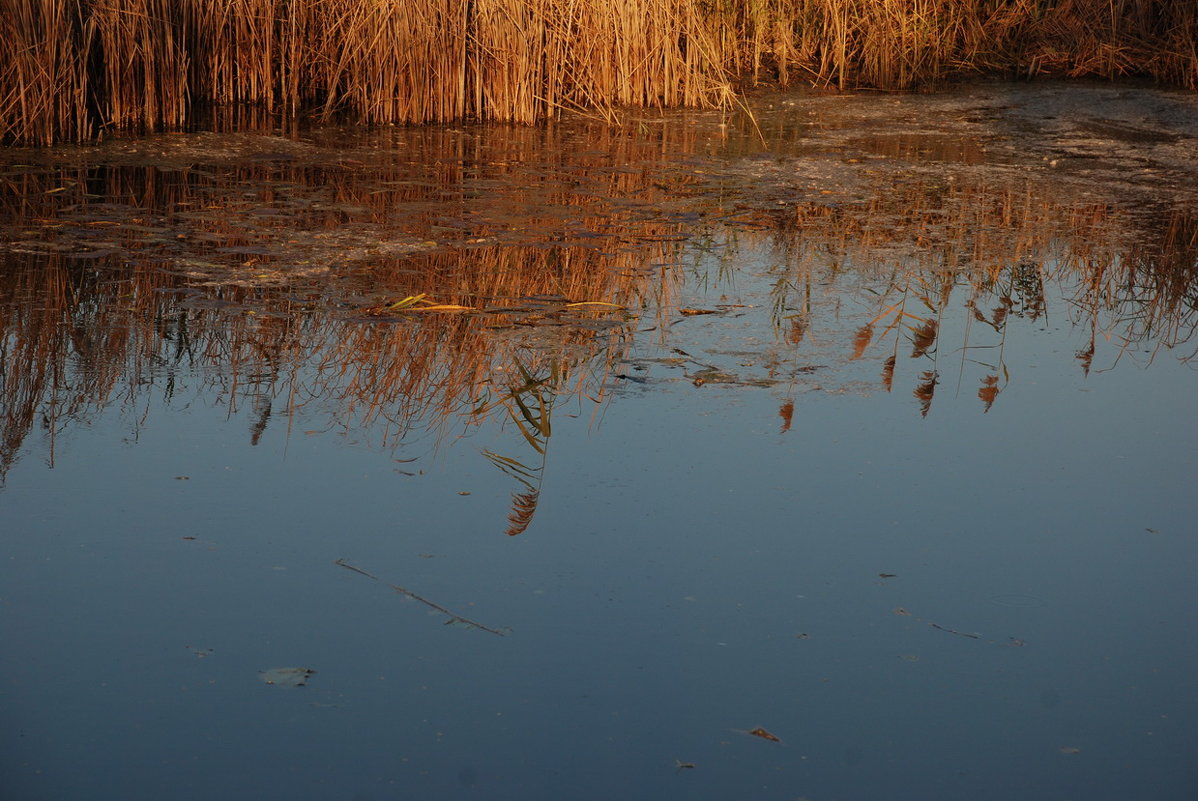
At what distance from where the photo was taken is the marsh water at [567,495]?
230 cm

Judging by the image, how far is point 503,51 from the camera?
8.16 metres

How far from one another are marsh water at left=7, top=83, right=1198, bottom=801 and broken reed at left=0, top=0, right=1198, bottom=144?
2.59 feet

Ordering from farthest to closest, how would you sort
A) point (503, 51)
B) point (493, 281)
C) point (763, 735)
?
point (503, 51) → point (493, 281) → point (763, 735)

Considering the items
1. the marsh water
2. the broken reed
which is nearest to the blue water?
the marsh water

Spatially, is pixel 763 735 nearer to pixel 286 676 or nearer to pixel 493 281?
pixel 286 676

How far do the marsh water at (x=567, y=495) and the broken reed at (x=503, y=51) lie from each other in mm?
791

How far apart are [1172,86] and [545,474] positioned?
8.22 m

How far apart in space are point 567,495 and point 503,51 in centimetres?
548

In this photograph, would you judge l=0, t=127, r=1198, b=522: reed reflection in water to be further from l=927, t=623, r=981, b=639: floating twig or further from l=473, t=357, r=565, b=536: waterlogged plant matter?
l=927, t=623, r=981, b=639: floating twig

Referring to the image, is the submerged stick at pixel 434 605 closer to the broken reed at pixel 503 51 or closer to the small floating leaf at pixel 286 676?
the small floating leaf at pixel 286 676

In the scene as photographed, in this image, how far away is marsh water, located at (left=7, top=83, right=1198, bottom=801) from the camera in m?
2.30

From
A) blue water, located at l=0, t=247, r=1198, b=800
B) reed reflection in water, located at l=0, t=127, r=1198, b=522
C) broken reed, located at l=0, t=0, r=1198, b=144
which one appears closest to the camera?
blue water, located at l=0, t=247, r=1198, b=800

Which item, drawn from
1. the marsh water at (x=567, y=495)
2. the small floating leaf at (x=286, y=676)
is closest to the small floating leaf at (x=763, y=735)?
the marsh water at (x=567, y=495)

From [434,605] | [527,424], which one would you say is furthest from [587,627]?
[527,424]
